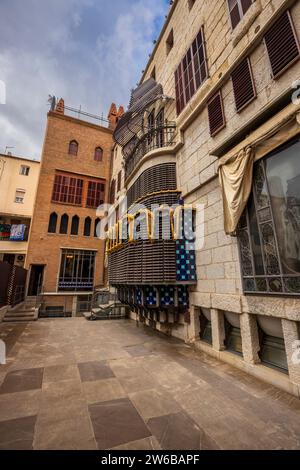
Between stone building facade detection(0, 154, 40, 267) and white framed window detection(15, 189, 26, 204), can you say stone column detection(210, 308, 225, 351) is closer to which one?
stone building facade detection(0, 154, 40, 267)

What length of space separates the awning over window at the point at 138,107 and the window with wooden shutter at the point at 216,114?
5561 mm

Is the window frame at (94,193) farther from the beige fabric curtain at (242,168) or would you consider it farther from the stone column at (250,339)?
the stone column at (250,339)

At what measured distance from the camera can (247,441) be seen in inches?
111

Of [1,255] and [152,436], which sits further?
[1,255]

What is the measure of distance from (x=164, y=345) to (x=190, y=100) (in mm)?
9782

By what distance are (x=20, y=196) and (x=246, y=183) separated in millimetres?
28426

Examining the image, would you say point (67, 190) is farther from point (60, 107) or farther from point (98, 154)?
point (60, 107)

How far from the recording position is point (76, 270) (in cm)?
2116

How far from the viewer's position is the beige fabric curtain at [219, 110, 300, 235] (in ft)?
15.3

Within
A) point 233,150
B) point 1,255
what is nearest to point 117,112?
point 1,255

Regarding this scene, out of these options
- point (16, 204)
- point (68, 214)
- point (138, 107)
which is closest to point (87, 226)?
point (68, 214)

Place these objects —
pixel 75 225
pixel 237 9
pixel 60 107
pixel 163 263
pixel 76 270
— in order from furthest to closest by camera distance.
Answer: pixel 60 107 → pixel 75 225 → pixel 76 270 → pixel 163 263 → pixel 237 9

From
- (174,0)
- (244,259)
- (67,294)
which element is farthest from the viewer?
(67,294)

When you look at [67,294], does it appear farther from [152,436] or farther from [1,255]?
[152,436]
